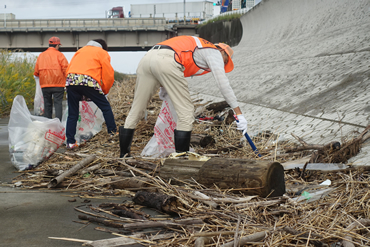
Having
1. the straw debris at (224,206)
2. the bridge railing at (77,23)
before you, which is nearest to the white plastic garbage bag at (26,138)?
the straw debris at (224,206)

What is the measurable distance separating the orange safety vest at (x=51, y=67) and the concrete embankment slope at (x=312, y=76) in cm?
382

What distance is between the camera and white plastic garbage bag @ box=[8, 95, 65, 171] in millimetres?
4414

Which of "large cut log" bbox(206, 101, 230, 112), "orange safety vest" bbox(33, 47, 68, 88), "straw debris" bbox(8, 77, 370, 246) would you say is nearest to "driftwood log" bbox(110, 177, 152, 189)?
"straw debris" bbox(8, 77, 370, 246)

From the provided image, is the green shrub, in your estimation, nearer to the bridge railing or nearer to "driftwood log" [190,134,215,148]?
"driftwood log" [190,134,215,148]

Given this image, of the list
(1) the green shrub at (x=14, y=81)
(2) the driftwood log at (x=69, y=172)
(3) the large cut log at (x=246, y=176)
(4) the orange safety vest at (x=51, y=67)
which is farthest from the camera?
(1) the green shrub at (x=14, y=81)

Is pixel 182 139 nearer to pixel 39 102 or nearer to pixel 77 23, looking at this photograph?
pixel 39 102

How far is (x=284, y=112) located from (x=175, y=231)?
429 cm

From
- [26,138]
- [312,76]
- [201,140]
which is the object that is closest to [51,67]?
[26,138]

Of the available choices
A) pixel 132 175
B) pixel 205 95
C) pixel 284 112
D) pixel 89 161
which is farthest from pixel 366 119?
pixel 205 95

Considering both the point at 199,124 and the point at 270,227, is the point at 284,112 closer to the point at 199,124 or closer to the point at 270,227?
the point at 199,124

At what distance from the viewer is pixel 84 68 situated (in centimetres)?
549

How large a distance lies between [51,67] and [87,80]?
6.15 feet

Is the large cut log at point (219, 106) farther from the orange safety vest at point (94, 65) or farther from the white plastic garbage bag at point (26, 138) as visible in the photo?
the white plastic garbage bag at point (26, 138)

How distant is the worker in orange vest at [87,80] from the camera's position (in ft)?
17.9
